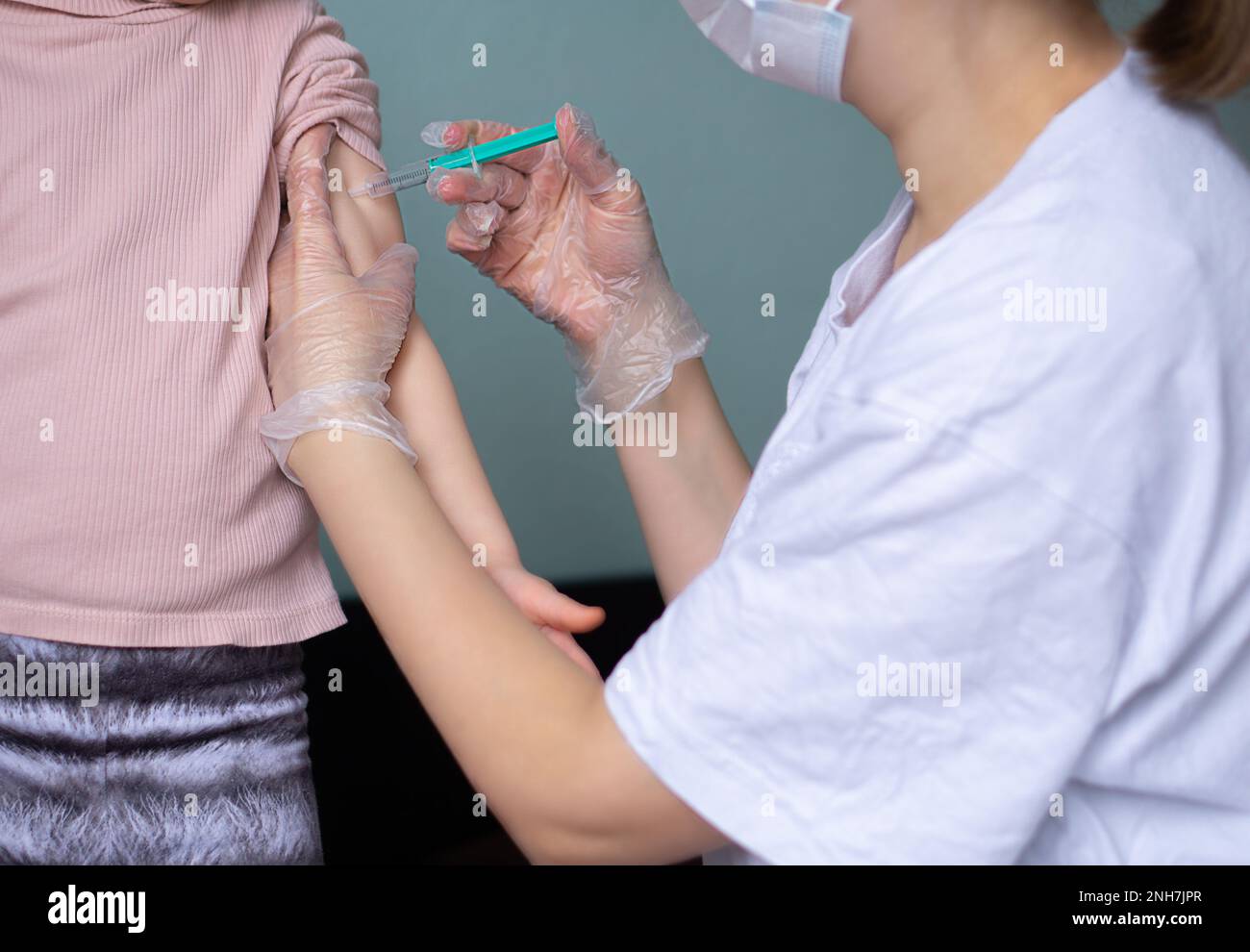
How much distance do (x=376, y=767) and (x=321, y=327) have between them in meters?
1.16

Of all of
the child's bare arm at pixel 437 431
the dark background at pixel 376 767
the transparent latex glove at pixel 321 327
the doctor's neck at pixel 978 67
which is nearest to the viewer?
the doctor's neck at pixel 978 67

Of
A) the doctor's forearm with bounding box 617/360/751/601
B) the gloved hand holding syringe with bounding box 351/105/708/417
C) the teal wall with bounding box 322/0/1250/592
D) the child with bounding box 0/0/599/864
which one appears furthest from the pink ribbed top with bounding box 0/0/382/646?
the teal wall with bounding box 322/0/1250/592

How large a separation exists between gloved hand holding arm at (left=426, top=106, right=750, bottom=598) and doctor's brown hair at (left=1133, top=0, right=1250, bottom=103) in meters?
0.58

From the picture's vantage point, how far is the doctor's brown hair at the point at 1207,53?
834 mm

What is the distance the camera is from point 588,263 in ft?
4.50

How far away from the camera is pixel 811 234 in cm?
236

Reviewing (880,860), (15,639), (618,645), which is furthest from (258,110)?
(618,645)

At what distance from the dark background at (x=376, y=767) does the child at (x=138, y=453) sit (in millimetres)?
888

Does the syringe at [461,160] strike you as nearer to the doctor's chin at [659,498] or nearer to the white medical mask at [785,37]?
the doctor's chin at [659,498]

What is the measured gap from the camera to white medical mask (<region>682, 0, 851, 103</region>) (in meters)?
0.92

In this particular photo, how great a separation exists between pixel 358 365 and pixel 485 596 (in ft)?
0.91

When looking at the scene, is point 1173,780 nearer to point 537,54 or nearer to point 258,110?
point 258,110

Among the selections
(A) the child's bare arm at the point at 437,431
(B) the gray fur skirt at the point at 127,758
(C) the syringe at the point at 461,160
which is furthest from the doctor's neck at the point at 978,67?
(B) the gray fur skirt at the point at 127,758
